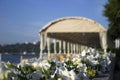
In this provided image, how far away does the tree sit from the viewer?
3941 cm

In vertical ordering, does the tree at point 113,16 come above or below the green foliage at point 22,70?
above

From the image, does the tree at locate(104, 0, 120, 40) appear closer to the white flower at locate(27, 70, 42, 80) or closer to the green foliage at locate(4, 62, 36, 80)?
the green foliage at locate(4, 62, 36, 80)

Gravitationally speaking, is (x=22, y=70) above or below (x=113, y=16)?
below

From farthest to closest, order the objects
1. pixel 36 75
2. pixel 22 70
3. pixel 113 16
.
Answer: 1. pixel 113 16
2. pixel 22 70
3. pixel 36 75

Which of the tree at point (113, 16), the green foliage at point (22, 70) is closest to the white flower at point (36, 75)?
the green foliage at point (22, 70)

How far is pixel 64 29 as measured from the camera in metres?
38.0

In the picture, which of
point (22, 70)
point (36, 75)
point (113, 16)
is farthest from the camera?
point (113, 16)

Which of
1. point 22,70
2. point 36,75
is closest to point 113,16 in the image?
point 22,70

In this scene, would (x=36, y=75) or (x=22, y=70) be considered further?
(x=22, y=70)

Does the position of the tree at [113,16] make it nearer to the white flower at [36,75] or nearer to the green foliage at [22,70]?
the green foliage at [22,70]

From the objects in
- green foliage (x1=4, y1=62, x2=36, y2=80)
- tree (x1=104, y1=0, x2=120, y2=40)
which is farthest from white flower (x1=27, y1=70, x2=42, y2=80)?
tree (x1=104, y1=0, x2=120, y2=40)

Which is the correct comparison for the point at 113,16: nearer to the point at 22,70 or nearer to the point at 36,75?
the point at 22,70

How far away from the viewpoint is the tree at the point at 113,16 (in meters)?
39.4

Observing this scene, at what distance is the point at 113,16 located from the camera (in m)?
39.8
